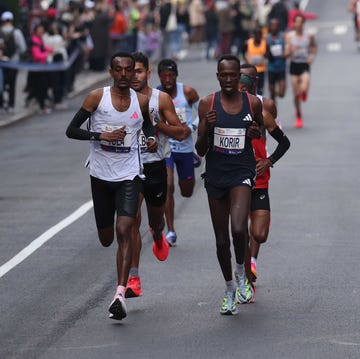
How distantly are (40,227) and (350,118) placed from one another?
1257 cm

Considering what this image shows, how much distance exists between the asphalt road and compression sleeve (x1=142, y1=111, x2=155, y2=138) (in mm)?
1263

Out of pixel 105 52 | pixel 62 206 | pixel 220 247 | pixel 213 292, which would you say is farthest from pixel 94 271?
pixel 105 52

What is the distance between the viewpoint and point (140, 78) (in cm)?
1083

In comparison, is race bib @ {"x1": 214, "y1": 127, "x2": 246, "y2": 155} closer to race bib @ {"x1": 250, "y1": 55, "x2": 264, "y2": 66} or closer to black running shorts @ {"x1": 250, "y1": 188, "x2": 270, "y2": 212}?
black running shorts @ {"x1": 250, "y1": 188, "x2": 270, "y2": 212}

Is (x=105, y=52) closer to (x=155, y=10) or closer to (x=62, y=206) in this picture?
(x=155, y=10)

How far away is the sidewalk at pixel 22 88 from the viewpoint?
89.1 feet

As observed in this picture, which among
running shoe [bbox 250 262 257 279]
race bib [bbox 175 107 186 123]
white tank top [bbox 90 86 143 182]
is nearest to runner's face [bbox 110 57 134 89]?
white tank top [bbox 90 86 143 182]

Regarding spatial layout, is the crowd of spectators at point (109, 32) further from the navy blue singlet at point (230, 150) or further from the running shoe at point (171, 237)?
the navy blue singlet at point (230, 150)

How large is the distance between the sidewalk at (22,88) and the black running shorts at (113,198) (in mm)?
16375

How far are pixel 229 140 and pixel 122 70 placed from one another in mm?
904

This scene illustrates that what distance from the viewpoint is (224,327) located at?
9219 mm

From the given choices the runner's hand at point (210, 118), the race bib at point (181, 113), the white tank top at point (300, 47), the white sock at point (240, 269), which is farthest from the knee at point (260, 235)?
the white tank top at point (300, 47)

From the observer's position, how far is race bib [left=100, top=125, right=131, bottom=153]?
9.64 meters

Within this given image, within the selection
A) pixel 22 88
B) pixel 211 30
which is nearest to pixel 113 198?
pixel 22 88
